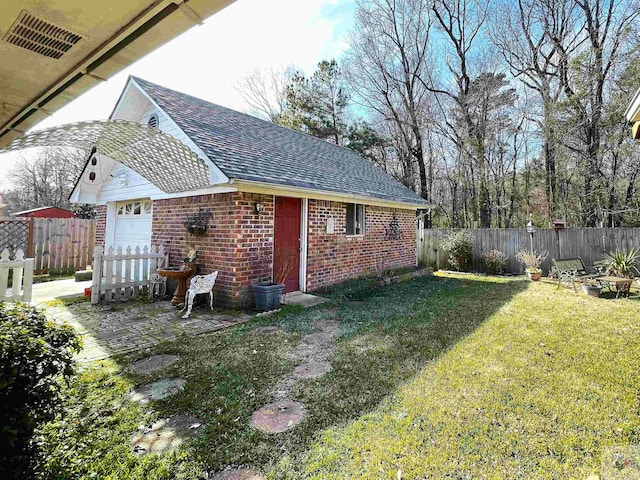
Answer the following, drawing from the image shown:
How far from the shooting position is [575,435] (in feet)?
7.89

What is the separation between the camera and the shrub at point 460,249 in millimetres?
12367

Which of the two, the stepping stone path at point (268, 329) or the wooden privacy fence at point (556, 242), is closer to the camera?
the stepping stone path at point (268, 329)

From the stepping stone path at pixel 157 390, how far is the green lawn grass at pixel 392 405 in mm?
108

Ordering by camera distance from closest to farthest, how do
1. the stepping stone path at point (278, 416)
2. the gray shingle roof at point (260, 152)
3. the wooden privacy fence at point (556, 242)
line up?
1. the stepping stone path at point (278, 416)
2. the gray shingle roof at point (260, 152)
3. the wooden privacy fence at point (556, 242)

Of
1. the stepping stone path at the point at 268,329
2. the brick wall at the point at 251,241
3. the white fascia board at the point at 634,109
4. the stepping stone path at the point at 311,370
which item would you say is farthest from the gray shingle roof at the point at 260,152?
the white fascia board at the point at 634,109

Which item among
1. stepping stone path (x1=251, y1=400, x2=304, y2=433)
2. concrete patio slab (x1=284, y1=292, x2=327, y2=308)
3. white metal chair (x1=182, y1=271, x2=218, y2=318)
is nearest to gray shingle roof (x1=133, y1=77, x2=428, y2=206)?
white metal chair (x1=182, y1=271, x2=218, y2=318)

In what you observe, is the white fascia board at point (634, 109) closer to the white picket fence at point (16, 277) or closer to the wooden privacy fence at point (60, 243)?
the white picket fence at point (16, 277)

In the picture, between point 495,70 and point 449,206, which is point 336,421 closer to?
point 495,70

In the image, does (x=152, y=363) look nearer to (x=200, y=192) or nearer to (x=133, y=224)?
(x=200, y=192)

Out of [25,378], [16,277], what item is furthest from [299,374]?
[16,277]

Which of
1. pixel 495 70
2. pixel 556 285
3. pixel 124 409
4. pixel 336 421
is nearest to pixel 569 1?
pixel 495 70

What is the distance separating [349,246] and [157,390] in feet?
20.6

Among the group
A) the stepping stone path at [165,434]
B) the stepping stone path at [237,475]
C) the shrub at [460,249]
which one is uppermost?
the shrub at [460,249]

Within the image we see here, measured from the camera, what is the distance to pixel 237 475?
2.03 meters
